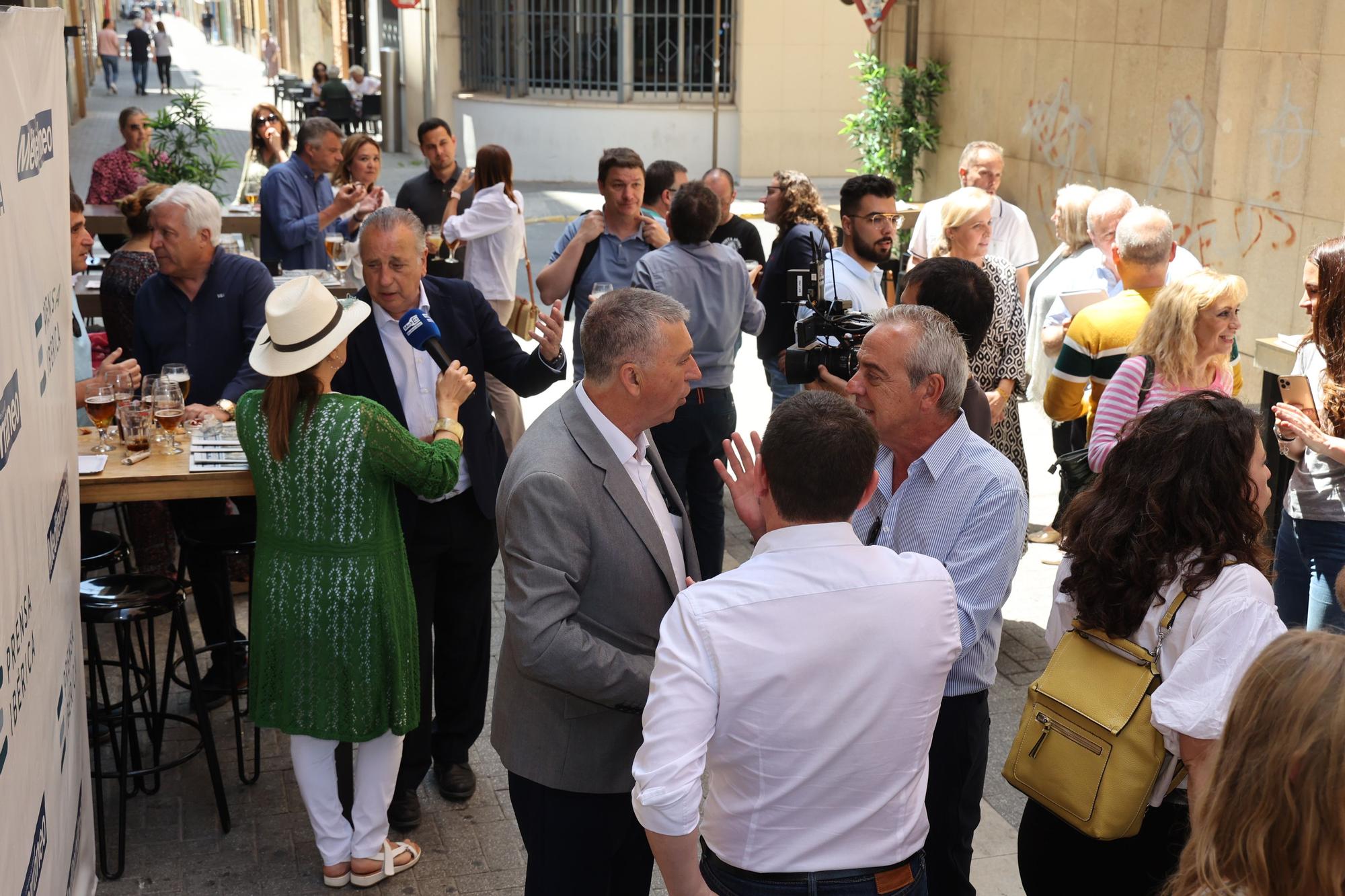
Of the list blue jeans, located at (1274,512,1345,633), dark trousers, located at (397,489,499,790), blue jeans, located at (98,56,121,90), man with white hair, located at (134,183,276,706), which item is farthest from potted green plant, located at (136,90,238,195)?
blue jeans, located at (98,56,121,90)

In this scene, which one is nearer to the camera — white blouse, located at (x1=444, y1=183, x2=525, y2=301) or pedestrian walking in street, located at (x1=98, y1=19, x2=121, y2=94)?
white blouse, located at (x1=444, y1=183, x2=525, y2=301)

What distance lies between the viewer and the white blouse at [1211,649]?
2594mm

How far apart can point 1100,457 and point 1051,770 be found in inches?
77.2

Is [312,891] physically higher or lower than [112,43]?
lower

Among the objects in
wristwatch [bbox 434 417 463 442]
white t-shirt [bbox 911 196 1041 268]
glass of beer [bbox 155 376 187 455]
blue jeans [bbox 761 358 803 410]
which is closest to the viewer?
wristwatch [bbox 434 417 463 442]

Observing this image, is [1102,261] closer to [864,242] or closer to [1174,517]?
[864,242]

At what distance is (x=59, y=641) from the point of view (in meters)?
3.38

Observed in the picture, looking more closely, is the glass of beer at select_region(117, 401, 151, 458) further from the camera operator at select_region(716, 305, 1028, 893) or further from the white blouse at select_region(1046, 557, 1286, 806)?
the white blouse at select_region(1046, 557, 1286, 806)

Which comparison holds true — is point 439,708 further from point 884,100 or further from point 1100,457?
point 884,100

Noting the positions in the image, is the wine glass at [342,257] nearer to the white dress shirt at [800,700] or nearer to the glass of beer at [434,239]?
the glass of beer at [434,239]

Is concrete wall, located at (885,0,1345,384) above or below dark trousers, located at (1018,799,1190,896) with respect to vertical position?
above

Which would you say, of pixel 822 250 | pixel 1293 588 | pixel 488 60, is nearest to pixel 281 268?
pixel 822 250

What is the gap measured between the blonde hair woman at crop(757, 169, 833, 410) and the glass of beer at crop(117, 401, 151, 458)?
2821 millimetres

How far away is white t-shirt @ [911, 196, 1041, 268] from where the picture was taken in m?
7.87
